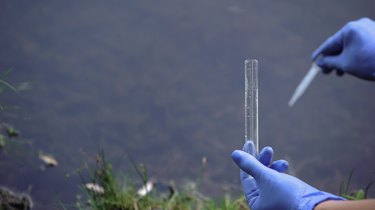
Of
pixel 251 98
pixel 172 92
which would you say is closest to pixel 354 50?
pixel 251 98

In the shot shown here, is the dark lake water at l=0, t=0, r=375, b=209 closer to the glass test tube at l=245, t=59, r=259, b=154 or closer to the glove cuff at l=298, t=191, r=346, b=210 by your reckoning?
the glass test tube at l=245, t=59, r=259, b=154

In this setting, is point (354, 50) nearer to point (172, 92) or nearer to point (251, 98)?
point (251, 98)

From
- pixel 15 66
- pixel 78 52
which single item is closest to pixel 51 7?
pixel 78 52

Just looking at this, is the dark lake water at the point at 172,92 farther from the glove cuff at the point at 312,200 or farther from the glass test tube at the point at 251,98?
the glove cuff at the point at 312,200

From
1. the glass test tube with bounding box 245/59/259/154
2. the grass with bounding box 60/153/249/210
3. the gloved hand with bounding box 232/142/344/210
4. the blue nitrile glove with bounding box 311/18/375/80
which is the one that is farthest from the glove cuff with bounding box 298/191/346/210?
the blue nitrile glove with bounding box 311/18/375/80

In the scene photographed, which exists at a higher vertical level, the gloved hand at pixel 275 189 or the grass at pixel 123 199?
the gloved hand at pixel 275 189

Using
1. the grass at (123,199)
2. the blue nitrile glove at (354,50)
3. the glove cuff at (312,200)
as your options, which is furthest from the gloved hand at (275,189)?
the blue nitrile glove at (354,50)

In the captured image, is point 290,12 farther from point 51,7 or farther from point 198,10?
point 51,7
